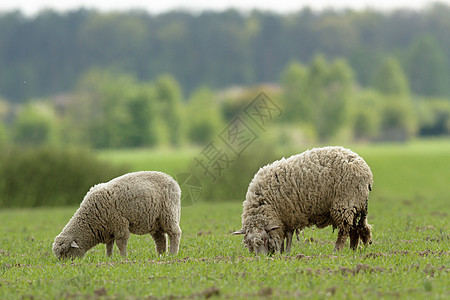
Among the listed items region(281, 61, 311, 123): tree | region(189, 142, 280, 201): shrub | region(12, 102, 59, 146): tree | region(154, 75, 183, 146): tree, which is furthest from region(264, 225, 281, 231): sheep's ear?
region(154, 75, 183, 146): tree

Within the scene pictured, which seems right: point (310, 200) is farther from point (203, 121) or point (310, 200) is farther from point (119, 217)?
point (203, 121)

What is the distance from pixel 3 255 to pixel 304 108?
212ft

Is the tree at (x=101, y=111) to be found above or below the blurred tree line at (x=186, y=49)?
below

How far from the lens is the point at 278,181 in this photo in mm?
11023

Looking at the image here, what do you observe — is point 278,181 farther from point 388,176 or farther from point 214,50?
point 214,50

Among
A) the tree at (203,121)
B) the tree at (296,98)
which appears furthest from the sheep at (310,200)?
the tree at (203,121)

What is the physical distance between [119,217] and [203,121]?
229 ft

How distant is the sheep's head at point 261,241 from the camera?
10523mm

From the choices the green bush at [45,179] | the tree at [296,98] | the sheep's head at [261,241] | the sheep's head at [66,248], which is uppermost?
the tree at [296,98]

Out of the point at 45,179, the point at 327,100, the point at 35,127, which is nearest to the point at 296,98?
the point at 327,100

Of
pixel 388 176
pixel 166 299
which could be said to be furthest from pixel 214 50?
pixel 166 299

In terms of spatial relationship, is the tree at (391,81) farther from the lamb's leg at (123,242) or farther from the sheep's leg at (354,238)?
the lamb's leg at (123,242)

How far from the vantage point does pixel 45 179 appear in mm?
32094

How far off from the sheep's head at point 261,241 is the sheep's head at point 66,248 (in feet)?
9.65
